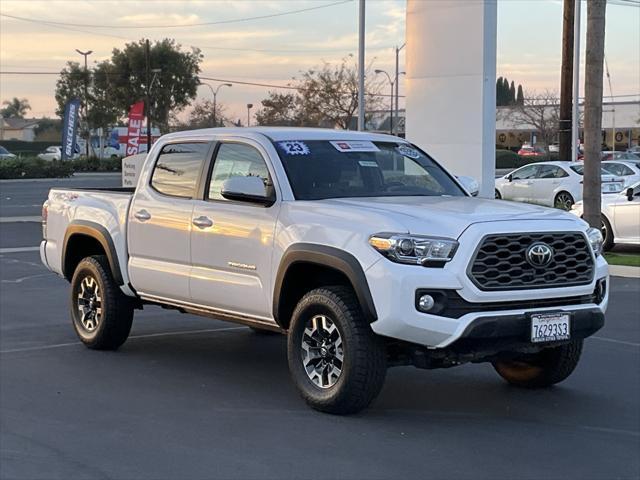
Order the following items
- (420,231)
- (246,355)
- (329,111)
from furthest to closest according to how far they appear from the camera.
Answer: (329,111), (246,355), (420,231)

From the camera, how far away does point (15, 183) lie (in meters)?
47.9

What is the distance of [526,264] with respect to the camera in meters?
6.25

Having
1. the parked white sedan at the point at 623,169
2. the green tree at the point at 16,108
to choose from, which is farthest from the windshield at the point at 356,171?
the green tree at the point at 16,108

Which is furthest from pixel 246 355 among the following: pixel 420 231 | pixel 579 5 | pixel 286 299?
pixel 579 5

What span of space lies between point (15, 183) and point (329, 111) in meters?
17.0

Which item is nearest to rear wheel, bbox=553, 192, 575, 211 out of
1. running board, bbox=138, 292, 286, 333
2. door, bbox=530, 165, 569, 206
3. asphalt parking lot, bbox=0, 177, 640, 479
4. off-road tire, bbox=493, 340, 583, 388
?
door, bbox=530, 165, 569, 206

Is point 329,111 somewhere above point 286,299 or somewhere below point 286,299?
above

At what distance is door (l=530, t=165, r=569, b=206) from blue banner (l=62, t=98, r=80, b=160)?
3498 cm

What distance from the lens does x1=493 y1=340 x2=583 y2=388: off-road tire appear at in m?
7.25

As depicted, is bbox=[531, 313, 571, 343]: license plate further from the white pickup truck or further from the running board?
the running board

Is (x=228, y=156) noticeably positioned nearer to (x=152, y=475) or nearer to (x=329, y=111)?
(x=152, y=475)

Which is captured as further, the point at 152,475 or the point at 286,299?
the point at 286,299

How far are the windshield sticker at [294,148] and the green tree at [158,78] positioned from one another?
72.3 metres

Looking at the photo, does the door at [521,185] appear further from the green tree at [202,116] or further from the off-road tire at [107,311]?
the green tree at [202,116]
